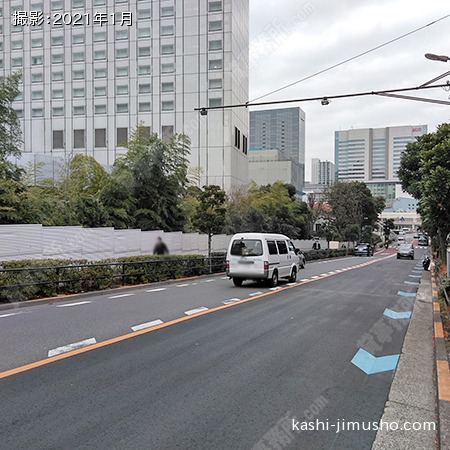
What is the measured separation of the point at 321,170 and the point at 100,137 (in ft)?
451

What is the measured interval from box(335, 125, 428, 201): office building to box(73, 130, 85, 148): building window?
119m

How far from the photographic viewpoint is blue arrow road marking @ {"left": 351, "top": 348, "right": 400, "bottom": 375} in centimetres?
595

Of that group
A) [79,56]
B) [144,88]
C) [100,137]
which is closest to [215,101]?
[144,88]

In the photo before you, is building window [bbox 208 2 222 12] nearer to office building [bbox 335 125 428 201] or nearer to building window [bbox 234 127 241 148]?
building window [bbox 234 127 241 148]

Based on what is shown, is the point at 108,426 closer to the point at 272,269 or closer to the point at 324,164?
the point at 272,269

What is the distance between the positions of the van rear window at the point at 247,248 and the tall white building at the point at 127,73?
30766 mm

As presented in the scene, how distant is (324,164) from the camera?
573ft

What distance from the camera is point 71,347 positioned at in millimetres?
6559

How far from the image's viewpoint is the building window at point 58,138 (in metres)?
49.9

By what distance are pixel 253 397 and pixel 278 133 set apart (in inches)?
5515

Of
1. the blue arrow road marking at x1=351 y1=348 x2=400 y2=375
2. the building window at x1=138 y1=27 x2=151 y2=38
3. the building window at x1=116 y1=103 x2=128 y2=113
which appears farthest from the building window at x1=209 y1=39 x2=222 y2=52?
the blue arrow road marking at x1=351 y1=348 x2=400 y2=375

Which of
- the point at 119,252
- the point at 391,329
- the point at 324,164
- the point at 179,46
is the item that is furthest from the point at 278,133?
the point at 391,329

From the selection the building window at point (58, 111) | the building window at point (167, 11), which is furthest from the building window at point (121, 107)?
the building window at point (167, 11)

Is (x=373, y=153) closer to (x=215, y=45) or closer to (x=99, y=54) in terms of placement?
(x=215, y=45)
